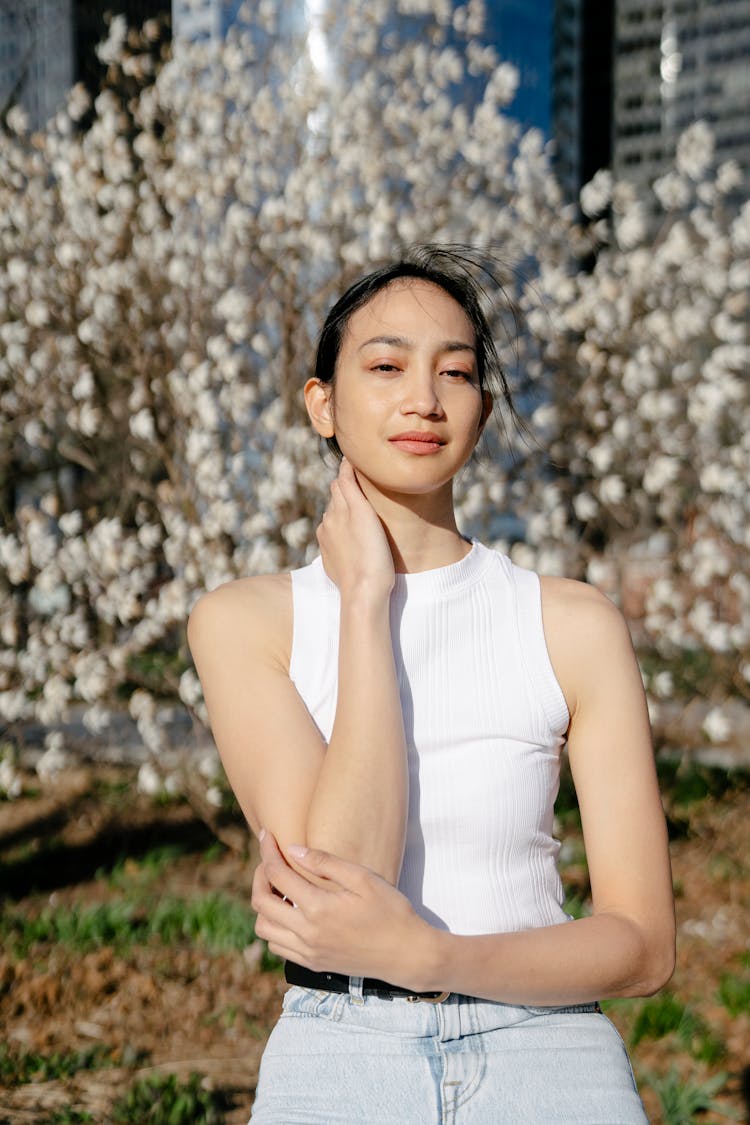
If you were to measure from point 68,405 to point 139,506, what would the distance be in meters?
0.68

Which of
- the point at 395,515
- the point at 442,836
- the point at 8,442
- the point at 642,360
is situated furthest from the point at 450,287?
the point at 8,442

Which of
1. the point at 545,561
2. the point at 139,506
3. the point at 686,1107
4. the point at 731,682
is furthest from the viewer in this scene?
the point at 731,682

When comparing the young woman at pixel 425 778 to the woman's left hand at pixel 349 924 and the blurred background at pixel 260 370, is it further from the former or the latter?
the blurred background at pixel 260 370

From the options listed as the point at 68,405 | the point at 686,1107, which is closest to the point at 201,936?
the point at 686,1107

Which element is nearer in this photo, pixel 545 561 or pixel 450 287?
pixel 450 287

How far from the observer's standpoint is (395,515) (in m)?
1.81

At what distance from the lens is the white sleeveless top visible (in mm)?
1629

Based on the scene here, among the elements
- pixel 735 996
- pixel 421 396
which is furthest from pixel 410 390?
pixel 735 996

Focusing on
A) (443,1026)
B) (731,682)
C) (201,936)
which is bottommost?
(201,936)

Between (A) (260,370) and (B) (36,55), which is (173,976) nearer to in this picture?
(A) (260,370)

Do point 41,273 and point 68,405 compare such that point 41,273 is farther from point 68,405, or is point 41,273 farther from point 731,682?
point 731,682

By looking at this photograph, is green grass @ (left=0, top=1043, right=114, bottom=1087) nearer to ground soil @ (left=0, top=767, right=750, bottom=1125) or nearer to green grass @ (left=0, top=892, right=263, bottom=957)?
ground soil @ (left=0, top=767, right=750, bottom=1125)

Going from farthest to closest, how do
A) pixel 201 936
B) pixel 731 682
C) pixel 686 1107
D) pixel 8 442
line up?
pixel 8 442 → pixel 731 682 → pixel 201 936 → pixel 686 1107

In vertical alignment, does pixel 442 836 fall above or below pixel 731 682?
above
